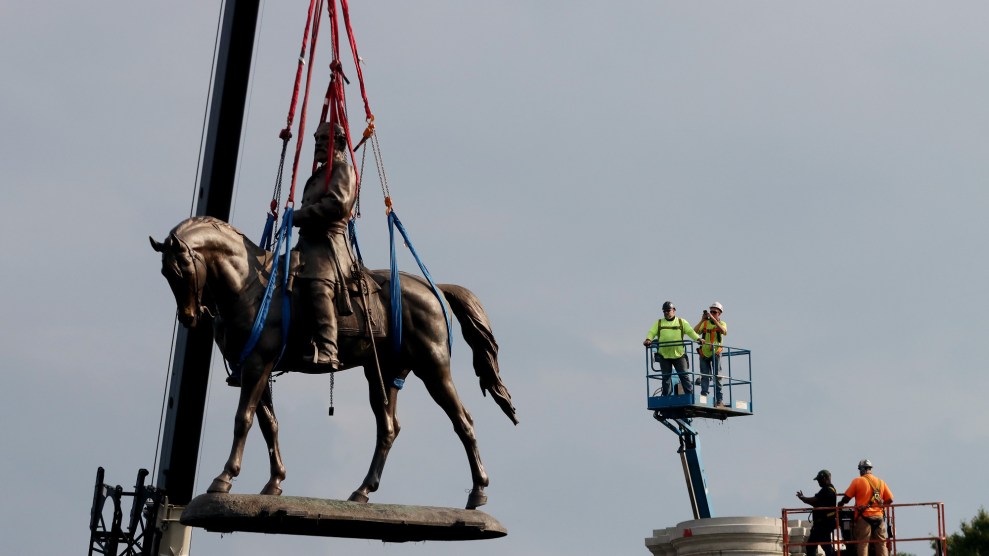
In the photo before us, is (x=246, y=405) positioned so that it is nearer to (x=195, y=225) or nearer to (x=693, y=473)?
(x=195, y=225)

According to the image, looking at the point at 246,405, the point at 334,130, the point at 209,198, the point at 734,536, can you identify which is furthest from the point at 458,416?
the point at 734,536

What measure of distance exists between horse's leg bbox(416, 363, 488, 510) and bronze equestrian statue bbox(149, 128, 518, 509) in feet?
0.03

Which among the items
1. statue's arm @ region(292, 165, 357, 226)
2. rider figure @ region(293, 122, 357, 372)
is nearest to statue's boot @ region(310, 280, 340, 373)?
rider figure @ region(293, 122, 357, 372)

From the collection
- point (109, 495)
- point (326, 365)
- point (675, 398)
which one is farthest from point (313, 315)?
point (675, 398)

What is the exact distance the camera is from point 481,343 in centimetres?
2170

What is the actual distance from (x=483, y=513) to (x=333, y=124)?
4430 mm

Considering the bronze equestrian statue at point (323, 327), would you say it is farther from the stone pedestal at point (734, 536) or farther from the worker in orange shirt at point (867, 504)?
the stone pedestal at point (734, 536)

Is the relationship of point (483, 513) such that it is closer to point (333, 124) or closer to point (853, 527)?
point (333, 124)

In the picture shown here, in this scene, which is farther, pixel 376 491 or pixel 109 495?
pixel 109 495

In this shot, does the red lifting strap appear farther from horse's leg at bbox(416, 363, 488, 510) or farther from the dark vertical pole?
the dark vertical pole

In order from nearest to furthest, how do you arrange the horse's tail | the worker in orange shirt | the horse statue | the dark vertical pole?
the horse statue < the horse's tail < the worker in orange shirt < the dark vertical pole

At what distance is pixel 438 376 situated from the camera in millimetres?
21000

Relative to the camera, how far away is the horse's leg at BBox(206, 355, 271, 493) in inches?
778

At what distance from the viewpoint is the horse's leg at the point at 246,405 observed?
1977 cm
